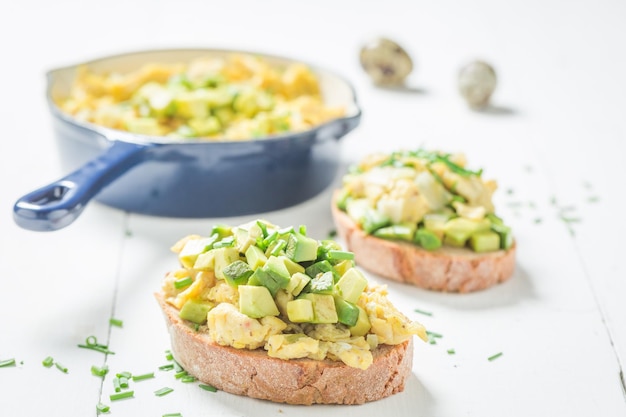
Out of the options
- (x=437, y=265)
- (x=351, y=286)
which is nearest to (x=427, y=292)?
(x=437, y=265)

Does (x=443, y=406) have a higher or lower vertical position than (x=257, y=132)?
lower

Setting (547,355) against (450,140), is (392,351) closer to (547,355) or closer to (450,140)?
(547,355)

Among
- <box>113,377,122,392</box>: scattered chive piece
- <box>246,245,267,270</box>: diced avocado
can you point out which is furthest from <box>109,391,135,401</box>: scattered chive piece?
<box>246,245,267,270</box>: diced avocado

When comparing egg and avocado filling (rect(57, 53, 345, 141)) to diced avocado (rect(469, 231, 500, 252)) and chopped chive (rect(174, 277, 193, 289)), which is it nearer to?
diced avocado (rect(469, 231, 500, 252))

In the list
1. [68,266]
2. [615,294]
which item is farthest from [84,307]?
[615,294]

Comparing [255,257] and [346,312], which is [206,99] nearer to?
[255,257]

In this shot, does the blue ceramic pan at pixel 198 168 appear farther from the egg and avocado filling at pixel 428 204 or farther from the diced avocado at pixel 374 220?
the diced avocado at pixel 374 220

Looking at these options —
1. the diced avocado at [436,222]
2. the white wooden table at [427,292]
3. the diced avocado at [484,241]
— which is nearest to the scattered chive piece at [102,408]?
the white wooden table at [427,292]

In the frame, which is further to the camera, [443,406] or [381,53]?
[381,53]
